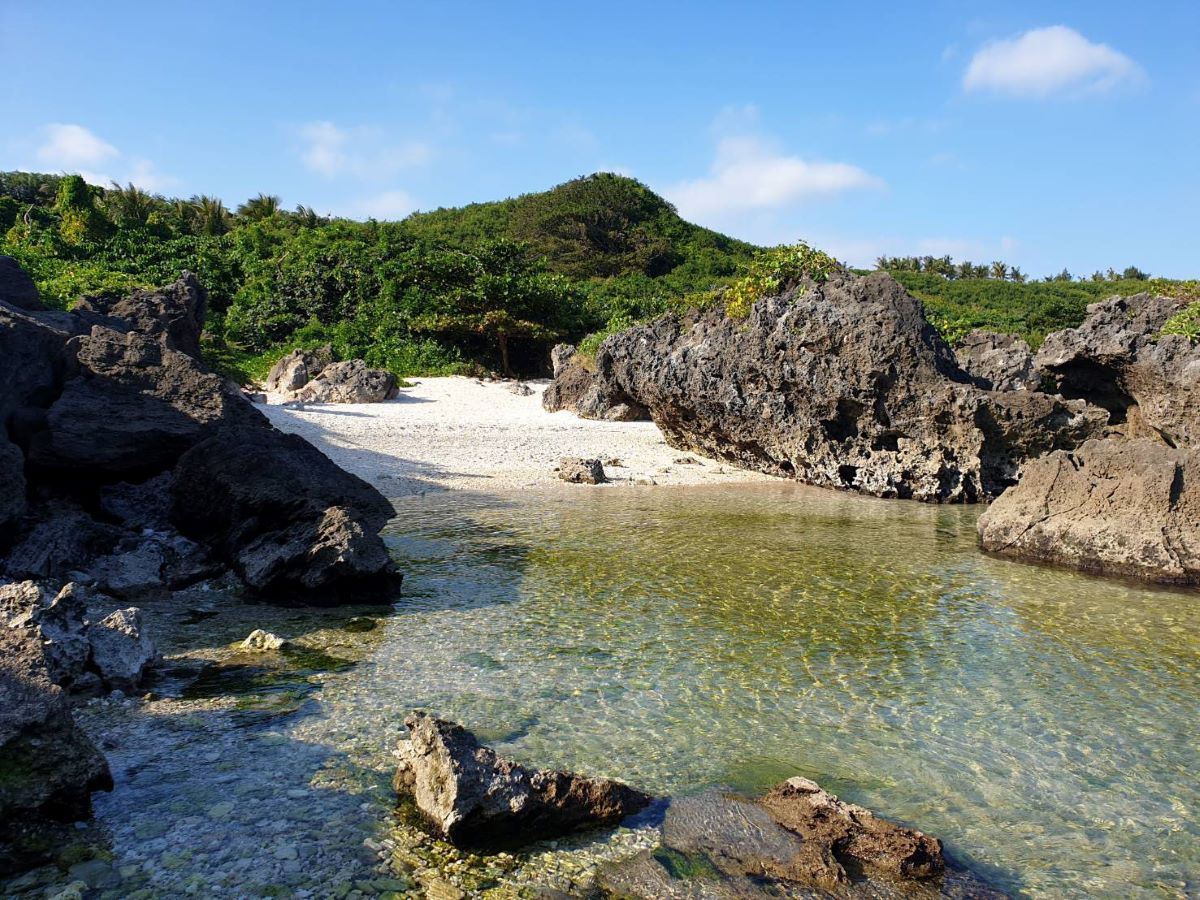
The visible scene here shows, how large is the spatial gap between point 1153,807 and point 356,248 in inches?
1570

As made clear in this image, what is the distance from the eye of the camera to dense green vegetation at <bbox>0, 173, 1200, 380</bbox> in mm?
33062

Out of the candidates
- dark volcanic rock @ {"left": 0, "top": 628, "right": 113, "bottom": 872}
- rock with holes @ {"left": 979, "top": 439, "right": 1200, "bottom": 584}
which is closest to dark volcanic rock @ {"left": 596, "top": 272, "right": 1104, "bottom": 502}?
rock with holes @ {"left": 979, "top": 439, "right": 1200, "bottom": 584}

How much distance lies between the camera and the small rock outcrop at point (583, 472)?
19.5 metres

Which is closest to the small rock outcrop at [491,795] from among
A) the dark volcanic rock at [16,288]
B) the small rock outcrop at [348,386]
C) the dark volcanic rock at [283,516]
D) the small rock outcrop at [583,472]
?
Answer: the dark volcanic rock at [283,516]

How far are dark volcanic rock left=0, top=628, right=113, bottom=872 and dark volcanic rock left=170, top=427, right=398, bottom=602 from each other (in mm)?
4606

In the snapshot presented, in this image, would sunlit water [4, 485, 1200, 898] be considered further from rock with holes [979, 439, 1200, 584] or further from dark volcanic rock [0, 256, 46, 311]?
dark volcanic rock [0, 256, 46, 311]

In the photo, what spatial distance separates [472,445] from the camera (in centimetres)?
2234

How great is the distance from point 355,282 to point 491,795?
36.2 m

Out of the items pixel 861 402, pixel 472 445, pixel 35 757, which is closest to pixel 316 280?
pixel 472 445

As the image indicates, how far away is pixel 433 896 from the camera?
4.48m

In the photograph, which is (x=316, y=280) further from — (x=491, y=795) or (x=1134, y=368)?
(x=491, y=795)

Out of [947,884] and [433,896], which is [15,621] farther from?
[947,884]

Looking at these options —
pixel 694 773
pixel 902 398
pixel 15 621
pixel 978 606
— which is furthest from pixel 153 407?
pixel 902 398

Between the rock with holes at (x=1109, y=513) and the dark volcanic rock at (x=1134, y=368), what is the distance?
5816 millimetres
